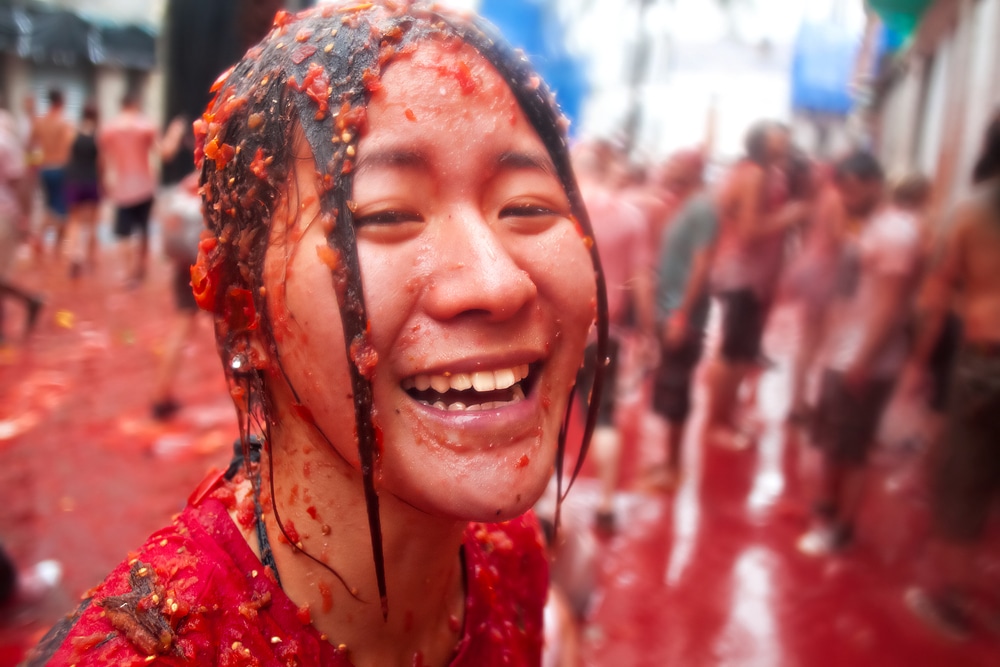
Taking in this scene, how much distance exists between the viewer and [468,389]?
102 cm

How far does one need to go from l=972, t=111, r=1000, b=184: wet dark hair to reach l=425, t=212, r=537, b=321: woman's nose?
3.42 m

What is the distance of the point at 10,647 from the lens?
291cm

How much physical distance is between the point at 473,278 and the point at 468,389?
17cm

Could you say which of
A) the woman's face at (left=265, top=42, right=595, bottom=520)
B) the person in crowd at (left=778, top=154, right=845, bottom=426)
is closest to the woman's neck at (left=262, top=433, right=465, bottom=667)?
the woman's face at (left=265, top=42, right=595, bottom=520)

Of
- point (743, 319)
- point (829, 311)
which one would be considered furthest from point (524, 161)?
point (829, 311)

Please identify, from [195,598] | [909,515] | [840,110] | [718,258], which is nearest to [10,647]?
[195,598]

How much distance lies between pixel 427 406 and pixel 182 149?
170 inches

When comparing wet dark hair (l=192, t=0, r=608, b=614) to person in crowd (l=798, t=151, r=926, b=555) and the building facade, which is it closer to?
person in crowd (l=798, t=151, r=926, b=555)

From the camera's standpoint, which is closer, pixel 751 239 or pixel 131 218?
pixel 751 239

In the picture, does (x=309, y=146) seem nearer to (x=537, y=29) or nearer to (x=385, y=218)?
(x=385, y=218)

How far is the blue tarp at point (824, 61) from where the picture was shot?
1252 centimetres

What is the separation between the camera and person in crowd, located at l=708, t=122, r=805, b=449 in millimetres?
5137

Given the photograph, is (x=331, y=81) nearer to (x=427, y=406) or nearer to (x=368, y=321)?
(x=368, y=321)

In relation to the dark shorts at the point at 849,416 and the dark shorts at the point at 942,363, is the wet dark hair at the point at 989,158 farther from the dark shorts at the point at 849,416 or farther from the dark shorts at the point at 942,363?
the dark shorts at the point at 942,363
